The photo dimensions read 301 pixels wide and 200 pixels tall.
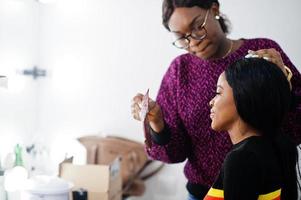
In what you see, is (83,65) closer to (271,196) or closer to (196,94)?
(196,94)

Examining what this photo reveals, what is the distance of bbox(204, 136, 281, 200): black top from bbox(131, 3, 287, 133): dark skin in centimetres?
43

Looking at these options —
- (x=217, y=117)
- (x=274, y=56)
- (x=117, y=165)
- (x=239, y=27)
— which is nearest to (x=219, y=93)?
(x=217, y=117)

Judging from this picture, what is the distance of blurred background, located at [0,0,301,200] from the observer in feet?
6.88

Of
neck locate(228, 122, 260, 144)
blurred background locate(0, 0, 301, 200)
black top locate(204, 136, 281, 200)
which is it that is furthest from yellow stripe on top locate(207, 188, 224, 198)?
blurred background locate(0, 0, 301, 200)

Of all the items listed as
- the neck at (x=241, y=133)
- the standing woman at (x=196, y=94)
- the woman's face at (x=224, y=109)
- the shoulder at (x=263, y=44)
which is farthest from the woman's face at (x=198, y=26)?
the neck at (x=241, y=133)

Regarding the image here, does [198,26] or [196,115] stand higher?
[198,26]

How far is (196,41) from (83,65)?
147cm

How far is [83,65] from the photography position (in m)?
2.47

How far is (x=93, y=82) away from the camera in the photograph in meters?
2.46

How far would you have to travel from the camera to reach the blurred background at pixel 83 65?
82.6 inches

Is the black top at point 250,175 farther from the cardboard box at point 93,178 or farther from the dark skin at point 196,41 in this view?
the cardboard box at point 93,178

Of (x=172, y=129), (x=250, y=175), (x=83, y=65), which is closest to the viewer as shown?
(x=250, y=175)

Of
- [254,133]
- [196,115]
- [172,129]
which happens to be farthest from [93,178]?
[254,133]

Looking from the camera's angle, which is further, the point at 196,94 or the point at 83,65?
the point at 83,65
